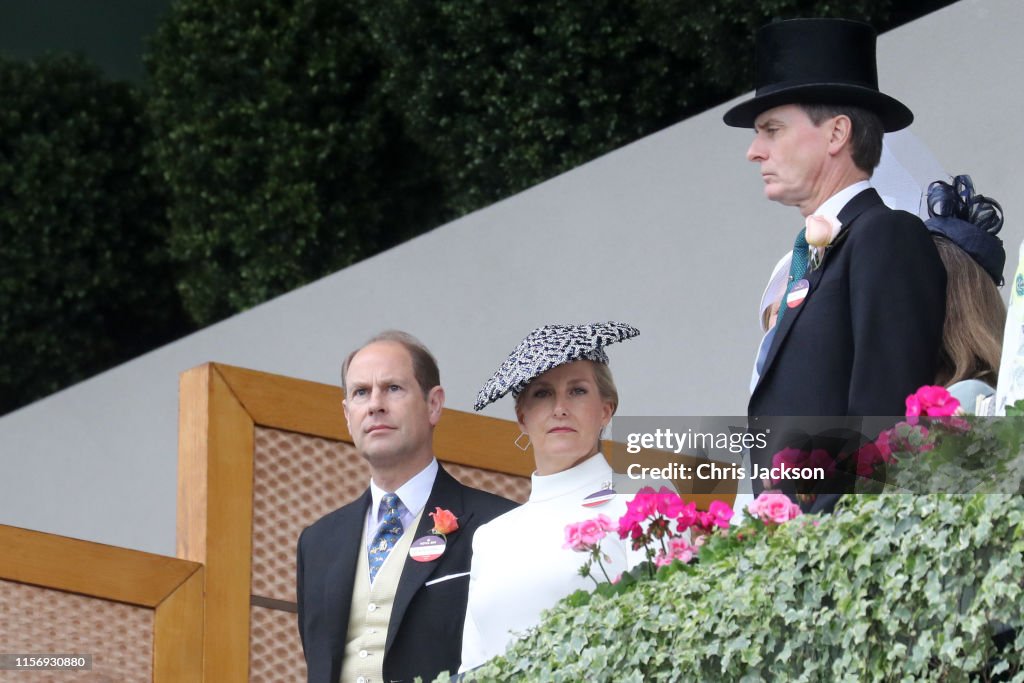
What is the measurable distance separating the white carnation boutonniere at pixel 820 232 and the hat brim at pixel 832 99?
0.73ft

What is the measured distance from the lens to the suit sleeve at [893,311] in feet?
8.66

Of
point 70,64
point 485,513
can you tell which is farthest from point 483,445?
point 70,64

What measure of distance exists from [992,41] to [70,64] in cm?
644

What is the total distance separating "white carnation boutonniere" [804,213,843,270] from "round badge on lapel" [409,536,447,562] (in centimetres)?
100

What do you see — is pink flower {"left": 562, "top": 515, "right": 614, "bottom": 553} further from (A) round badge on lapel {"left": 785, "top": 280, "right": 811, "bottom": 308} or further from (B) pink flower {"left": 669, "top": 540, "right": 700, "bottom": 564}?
(A) round badge on lapel {"left": 785, "top": 280, "right": 811, "bottom": 308}

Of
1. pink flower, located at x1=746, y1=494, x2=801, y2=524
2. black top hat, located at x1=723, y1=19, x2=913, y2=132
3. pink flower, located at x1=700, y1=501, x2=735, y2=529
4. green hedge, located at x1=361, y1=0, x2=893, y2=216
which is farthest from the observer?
green hedge, located at x1=361, y1=0, x2=893, y2=216

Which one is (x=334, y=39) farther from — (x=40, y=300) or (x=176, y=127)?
(x=40, y=300)

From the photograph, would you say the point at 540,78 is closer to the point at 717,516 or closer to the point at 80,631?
the point at 80,631

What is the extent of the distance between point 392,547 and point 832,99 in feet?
4.17

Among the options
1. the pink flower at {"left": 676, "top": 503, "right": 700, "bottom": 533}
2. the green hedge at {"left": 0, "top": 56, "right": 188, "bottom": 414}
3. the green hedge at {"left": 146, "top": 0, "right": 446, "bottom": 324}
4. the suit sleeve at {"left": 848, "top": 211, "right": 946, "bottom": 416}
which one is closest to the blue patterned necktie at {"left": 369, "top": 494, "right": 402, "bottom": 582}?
the pink flower at {"left": 676, "top": 503, "right": 700, "bottom": 533}

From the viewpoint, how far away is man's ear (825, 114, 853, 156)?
2953 mm

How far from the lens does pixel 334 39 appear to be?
9.02 m

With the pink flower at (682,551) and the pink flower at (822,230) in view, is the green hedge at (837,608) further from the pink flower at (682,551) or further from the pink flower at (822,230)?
the pink flower at (822,230)

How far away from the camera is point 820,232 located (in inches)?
112
